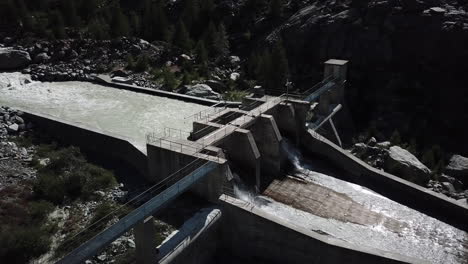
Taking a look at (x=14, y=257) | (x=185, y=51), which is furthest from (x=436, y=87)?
(x=14, y=257)

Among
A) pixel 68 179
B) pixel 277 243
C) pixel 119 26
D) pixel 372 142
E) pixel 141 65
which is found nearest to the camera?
pixel 277 243

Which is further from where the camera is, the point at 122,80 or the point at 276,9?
the point at 276,9

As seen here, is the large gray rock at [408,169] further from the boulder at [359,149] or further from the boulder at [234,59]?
the boulder at [234,59]

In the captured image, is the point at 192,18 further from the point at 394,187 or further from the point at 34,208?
the point at 34,208

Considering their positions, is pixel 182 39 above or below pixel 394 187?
above

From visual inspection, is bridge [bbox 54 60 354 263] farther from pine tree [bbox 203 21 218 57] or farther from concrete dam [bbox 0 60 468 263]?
pine tree [bbox 203 21 218 57]

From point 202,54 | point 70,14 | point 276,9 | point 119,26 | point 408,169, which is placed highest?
point 276,9

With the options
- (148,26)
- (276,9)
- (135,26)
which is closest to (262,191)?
(276,9)

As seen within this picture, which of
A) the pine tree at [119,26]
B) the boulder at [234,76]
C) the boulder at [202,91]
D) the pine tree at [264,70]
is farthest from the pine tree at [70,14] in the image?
the pine tree at [264,70]

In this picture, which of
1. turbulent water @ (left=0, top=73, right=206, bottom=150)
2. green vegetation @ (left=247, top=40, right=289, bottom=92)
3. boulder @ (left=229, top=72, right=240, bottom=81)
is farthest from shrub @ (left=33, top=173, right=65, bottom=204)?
boulder @ (left=229, top=72, right=240, bottom=81)
